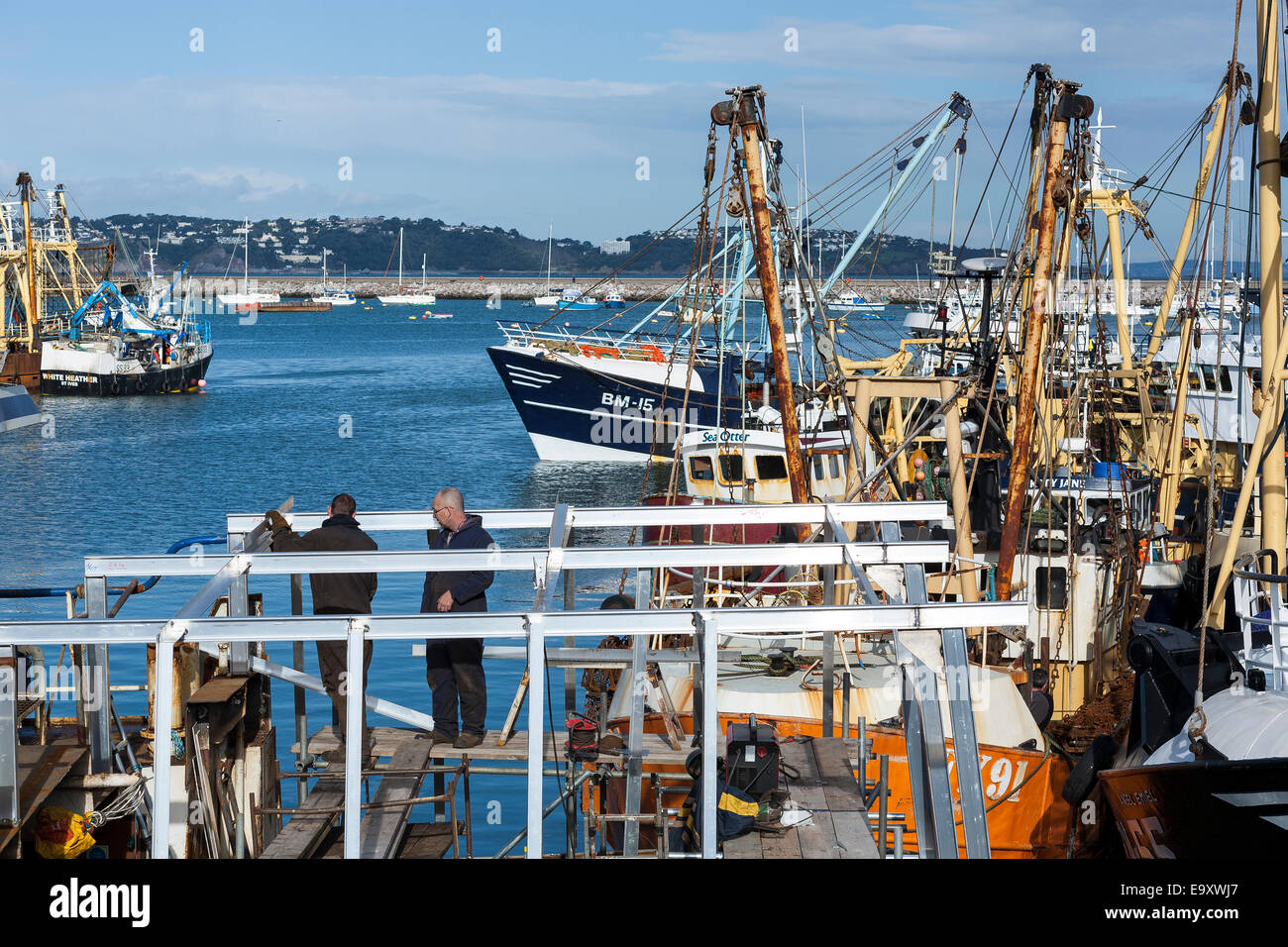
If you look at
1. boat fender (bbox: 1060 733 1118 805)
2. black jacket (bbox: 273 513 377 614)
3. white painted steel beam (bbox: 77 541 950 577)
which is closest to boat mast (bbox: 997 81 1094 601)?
boat fender (bbox: 1060 733 1118 805)

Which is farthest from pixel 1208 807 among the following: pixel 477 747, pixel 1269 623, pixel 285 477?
pixel 285 477

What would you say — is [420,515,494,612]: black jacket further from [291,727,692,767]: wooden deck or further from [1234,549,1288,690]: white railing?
[1234,549,1288,690]: white railing

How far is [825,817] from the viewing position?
7.65m

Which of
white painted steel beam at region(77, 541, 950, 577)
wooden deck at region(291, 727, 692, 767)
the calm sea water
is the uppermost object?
white painted steel beam at region(77, 541, 950, 577)

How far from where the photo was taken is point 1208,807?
30.4 ft

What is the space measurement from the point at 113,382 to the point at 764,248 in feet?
200

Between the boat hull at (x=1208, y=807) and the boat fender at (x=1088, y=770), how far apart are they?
2232mm

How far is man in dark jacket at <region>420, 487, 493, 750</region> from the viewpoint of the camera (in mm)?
8461

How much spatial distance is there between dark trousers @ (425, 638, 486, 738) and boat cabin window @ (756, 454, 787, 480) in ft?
50.5

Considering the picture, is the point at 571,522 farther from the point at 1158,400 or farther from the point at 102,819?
the point at 1158,400

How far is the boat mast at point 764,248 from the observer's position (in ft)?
51.4

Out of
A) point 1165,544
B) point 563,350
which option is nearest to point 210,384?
point 563,350

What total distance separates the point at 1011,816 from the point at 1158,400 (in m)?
24.9

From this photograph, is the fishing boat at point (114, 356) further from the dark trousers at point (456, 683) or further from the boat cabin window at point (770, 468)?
the dark trousers at point (456, 683)
